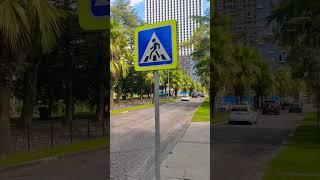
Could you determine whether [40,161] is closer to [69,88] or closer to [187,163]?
[187,163]

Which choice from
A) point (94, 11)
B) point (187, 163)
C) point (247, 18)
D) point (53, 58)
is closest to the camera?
point (94, 11)

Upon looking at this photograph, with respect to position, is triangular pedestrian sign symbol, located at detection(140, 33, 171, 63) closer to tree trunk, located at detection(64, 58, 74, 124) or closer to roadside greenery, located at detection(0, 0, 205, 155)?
roadside greenery, located at detection(0, 0, 205, 155)

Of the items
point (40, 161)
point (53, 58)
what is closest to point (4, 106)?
point (40, 161)

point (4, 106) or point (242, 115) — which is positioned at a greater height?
point (4, 106)

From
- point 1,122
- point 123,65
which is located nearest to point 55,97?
point 123,65

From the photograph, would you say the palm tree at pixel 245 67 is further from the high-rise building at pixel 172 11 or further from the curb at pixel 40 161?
the high-rise building at pixel 172 11

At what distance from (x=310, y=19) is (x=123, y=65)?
26.5 metres

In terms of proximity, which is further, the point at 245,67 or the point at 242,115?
the point at 245,67

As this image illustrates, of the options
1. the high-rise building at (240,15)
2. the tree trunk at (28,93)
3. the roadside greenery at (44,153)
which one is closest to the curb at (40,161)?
the roadside greenery at (44,153)

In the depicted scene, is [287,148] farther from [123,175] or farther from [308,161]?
[123,175]

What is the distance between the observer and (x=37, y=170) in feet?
41.3

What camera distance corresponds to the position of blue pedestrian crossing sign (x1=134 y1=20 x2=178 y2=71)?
5.45m

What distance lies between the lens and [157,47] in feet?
18.4

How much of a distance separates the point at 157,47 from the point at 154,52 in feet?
0.25
